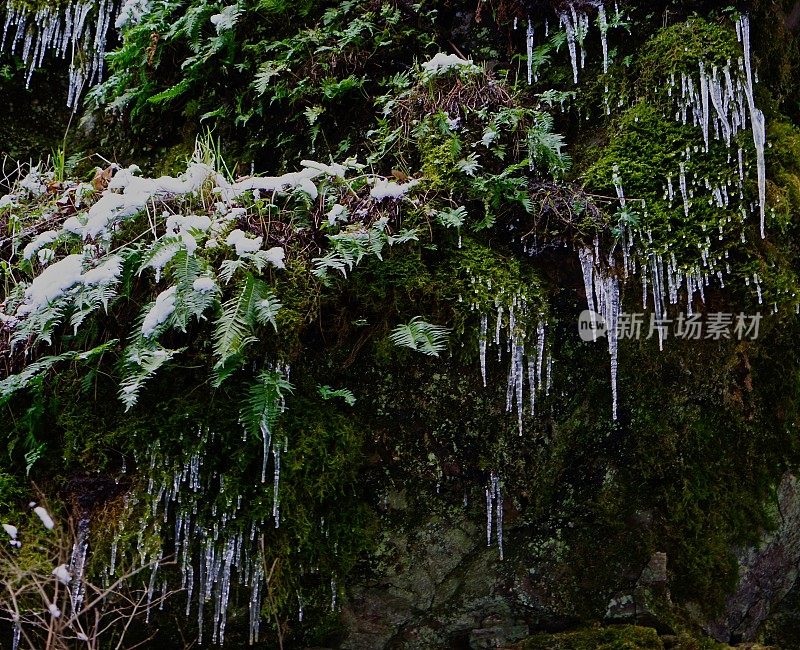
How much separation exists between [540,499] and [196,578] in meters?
1.99

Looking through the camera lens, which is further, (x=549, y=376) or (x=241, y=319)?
(x=549, y=376)

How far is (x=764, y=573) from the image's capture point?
434cm

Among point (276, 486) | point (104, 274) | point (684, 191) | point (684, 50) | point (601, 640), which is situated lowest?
point (601, 640)

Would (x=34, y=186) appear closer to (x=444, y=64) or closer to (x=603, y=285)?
(x=444, y=64)

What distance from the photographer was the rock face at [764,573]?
421cm

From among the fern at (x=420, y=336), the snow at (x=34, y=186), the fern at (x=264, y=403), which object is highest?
the snow at (x=34, y=186)

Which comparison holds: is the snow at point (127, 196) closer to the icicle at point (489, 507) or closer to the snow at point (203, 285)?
the snow at point (203, 285)

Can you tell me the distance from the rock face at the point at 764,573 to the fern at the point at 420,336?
2453mm

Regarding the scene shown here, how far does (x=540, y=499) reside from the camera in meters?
3.97

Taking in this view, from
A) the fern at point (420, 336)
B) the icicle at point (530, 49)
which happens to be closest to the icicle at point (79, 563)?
the fern at point (420, 336)

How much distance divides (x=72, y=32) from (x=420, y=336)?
15.4 ft

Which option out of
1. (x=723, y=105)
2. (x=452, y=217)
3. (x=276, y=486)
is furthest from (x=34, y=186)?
(x=723, y=105)

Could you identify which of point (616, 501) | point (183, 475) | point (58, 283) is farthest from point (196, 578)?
point (616, 501)

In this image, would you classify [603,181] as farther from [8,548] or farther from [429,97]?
[8,548]
